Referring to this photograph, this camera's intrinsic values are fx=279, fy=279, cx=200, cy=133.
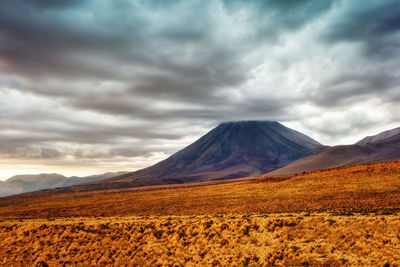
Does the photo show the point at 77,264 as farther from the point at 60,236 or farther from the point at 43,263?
the point at 60,236

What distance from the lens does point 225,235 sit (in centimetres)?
2216

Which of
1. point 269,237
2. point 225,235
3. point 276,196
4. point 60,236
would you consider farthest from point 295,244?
point 276,196

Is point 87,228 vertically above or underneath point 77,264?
above

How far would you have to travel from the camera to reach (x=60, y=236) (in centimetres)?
2625

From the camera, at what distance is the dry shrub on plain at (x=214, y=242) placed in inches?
701

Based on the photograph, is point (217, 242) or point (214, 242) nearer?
point (217, 242)

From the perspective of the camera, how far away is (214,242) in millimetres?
21766

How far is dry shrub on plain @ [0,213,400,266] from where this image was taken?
17.8 meters

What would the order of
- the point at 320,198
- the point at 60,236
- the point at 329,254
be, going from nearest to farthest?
the point at 329,254
the point at 60,236
the point at 320,198

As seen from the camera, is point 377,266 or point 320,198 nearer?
point 377,266

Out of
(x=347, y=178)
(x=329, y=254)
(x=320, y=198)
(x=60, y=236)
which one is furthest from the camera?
(x=347, y=178)

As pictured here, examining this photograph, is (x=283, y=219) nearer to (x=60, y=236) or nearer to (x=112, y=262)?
(x=112, y=262)

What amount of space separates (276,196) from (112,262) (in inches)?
1499

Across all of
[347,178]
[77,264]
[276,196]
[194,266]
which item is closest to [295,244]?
[194,266]
